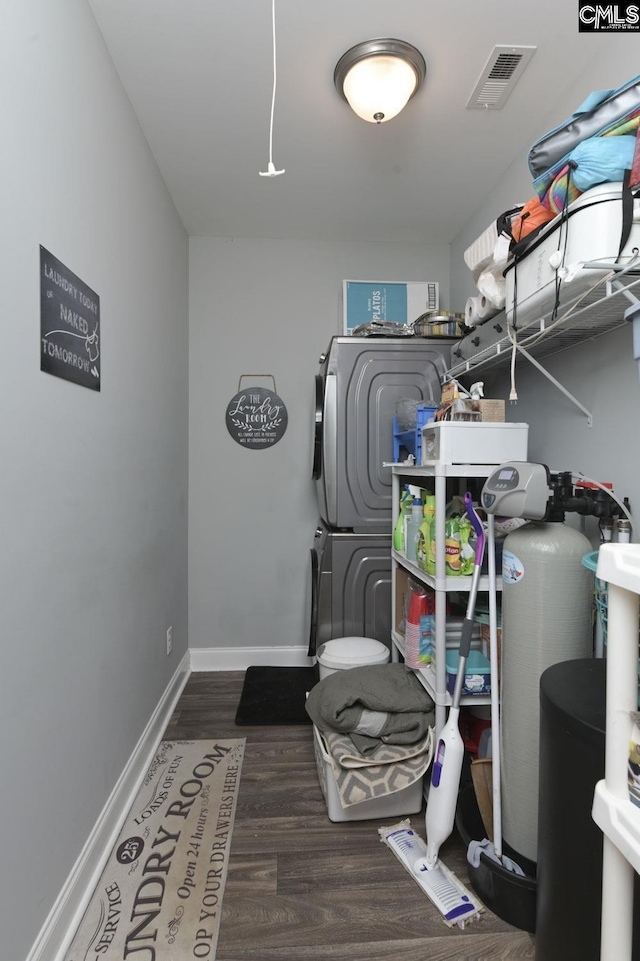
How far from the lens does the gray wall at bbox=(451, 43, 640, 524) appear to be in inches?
61.0

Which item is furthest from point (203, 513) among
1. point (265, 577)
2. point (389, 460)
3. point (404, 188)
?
point (404, 188)

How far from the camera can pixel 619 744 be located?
2.29 feet

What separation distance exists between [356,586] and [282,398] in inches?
50.5

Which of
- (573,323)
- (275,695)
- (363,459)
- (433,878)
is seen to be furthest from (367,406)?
(433,878)

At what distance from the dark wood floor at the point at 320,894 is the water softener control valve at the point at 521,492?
1.14 m

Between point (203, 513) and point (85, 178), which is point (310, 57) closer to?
point (85, 178)

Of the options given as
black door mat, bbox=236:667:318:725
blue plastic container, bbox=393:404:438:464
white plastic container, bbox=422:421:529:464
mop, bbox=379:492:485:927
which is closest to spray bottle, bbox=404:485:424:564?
blue plastic container, bbox=393:404:438:464

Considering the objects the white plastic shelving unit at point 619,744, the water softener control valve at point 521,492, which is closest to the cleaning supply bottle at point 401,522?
the water softener control valve at point 521,492

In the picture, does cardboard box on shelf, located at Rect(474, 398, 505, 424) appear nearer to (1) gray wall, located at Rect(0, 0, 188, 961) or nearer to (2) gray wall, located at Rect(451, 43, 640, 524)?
(2) gray wall, located at Rect(451, 43, 640, 524)

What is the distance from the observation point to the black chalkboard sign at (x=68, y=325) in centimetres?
127

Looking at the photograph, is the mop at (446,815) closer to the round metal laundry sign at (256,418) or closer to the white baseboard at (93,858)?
the white baseboard at (93,858)

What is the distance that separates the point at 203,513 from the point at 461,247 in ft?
7.33

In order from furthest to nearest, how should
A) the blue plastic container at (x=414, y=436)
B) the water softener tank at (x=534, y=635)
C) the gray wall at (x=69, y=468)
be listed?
the blue plastic container at (x=414, y=436) < the water softener tank at (x=534, y=635) < the gray wall at (x=69, y=468)

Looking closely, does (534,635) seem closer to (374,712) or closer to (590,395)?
(374,712)
